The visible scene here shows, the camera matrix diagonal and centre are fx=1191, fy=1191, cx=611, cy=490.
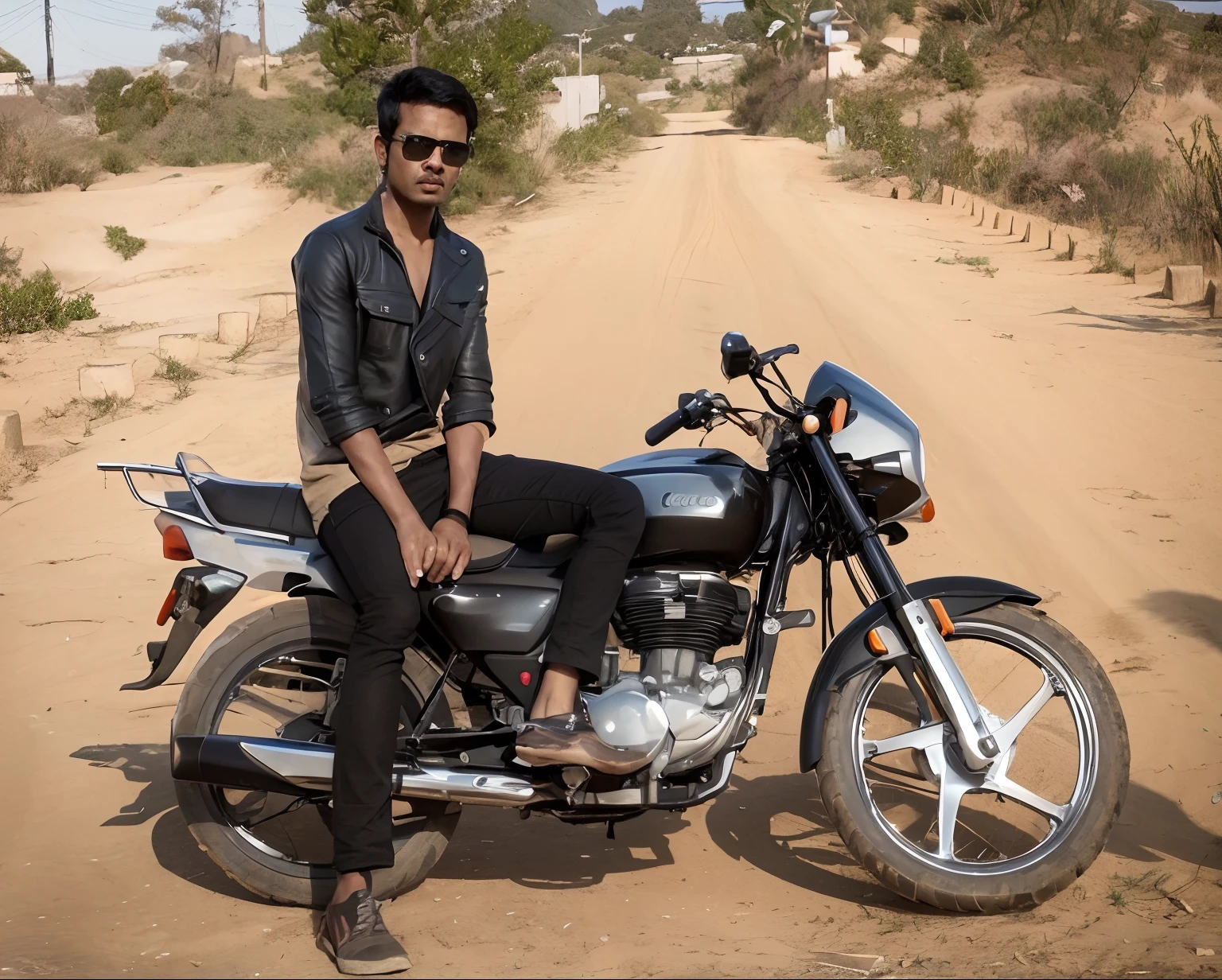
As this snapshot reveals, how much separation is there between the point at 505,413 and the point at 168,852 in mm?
4499

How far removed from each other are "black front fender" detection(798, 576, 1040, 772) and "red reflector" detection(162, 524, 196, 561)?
1819 mm

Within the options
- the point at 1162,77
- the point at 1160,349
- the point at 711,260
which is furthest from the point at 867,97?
the point at 1160,349

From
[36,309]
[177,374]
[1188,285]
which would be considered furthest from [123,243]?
[1188,285]

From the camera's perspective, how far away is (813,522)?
11.0ft

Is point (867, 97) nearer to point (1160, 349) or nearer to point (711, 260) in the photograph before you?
point (711, 260)

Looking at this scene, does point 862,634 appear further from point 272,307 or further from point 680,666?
point 272,307

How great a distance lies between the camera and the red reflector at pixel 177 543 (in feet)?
11.2

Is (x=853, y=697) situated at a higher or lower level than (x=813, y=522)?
lower

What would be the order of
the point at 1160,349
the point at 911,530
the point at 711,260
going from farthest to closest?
the point at 711,260, the point at 1160,349, the point at 911,530

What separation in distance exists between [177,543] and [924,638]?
212cm

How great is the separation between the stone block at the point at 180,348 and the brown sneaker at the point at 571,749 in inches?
337

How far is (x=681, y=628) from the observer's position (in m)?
3.30

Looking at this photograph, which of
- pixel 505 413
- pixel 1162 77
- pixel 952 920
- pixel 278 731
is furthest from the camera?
pixel 1162 77

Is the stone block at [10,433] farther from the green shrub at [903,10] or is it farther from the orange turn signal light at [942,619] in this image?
the green shrub at [903,10]
